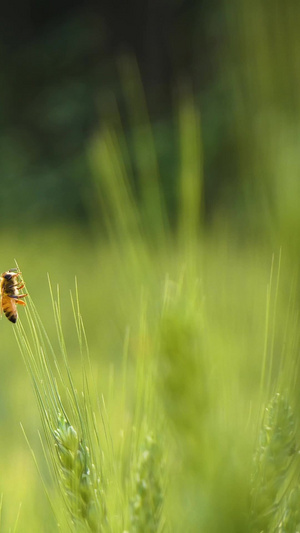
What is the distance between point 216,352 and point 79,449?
78 millimetres

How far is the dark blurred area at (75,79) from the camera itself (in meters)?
3.39

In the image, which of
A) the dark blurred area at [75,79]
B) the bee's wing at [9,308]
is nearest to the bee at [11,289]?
the bee's wing at [9,308]

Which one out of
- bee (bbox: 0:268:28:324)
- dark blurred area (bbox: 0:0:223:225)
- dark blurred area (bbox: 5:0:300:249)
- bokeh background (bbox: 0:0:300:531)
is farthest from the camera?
dark blurred area (bbox: 0:0:223:225)

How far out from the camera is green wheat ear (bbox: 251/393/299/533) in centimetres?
22

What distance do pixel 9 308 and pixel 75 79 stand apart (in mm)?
3382

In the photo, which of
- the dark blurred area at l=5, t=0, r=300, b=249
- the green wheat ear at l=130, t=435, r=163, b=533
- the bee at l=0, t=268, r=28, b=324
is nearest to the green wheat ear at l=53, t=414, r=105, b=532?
the green wheat ear at l=130, t=435, r=163, b=533

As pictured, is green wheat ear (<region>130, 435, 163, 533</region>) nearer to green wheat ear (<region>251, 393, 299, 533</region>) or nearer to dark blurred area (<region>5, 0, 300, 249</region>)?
green wheat ear (<region>251, 393, 299, 533</region>)

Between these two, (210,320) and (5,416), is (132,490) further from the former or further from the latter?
(5,416)

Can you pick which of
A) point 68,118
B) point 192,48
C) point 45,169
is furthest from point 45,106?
point 192,48

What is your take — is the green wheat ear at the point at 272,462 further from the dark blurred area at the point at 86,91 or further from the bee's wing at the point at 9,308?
the dark blurred area at the point at 86,91

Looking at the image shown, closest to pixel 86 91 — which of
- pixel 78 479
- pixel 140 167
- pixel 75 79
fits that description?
pixel 75 79

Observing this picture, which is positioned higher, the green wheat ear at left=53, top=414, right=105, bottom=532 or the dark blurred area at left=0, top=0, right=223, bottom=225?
the green wheat ear at left=53, top=414, right=105, bottom=532

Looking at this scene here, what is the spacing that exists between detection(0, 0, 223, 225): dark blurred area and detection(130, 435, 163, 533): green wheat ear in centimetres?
299

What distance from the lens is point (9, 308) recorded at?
0.58 meters
